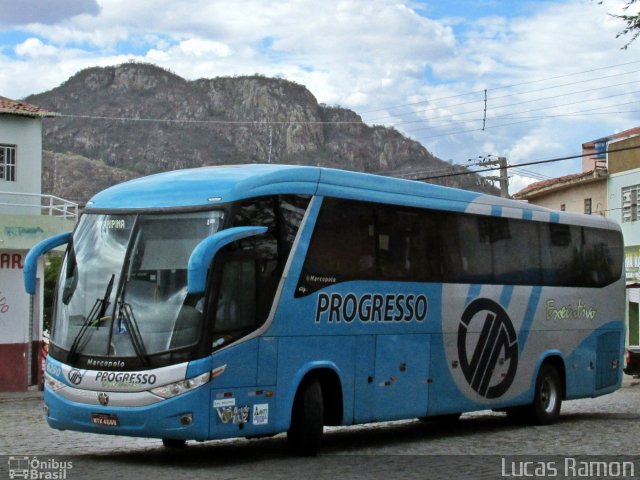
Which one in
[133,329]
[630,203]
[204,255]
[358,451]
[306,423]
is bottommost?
[358,451]

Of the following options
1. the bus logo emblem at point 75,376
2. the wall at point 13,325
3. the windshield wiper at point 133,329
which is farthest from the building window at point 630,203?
the bus logo emblem at point 75,376

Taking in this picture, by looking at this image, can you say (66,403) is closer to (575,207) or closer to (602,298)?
Result: (602,298)

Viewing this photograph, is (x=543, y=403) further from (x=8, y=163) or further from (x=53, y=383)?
(x=8, y=163)

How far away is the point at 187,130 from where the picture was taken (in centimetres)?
16438

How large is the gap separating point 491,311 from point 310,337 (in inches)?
183

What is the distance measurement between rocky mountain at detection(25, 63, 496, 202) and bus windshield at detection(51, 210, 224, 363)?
371ft

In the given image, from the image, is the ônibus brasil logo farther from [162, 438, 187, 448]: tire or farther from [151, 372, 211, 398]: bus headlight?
[151, 372, 211, 398]: bus headlight

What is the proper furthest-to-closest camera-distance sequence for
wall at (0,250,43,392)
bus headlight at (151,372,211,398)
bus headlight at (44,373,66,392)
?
1. wall at (0,250,43,392)
2. bus headlight at (44,373,66,392)
3. bus headlight at (151,372,211,398)

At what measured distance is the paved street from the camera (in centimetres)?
1255

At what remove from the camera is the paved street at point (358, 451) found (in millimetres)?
12555

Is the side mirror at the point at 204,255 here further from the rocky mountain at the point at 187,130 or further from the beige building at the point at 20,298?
the rocky mountain at the point at 187,130

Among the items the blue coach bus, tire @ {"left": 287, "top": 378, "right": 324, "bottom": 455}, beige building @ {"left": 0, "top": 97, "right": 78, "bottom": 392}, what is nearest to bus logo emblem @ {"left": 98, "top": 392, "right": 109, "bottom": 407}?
the blue coach bus

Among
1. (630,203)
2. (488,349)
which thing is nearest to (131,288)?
(488,349)

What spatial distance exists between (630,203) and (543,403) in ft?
103
